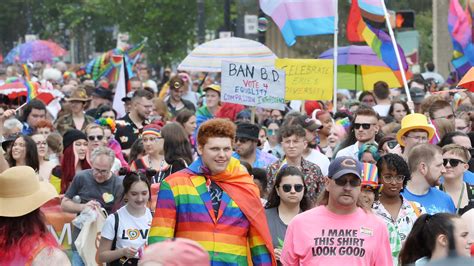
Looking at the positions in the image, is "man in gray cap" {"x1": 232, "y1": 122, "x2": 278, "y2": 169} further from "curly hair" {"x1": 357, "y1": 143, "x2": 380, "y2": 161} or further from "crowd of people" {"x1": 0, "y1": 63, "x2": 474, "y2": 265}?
"curly hair" {"x1": 357, "y1": 143, "x2": 380, "y2": 161}

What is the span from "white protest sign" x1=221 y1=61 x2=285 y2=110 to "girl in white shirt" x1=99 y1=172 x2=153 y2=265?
16.2 ft

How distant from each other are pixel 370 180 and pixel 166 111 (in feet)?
29.3

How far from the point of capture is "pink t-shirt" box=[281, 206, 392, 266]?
6.93 m

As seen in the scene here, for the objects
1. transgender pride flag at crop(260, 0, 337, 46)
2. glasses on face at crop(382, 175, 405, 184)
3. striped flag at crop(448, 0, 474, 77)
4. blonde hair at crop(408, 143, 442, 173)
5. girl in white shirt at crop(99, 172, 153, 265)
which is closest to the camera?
glasses on face at crop(382, 175, 405, 184)

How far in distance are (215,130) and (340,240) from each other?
1165 millimetres

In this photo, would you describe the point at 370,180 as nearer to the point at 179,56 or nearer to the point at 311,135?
the point at 311,135

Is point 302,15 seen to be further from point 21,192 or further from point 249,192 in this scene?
point 21,192

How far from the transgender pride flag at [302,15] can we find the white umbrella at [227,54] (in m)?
0.43

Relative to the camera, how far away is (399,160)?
8398 millimetres

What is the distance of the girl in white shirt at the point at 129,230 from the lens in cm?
896

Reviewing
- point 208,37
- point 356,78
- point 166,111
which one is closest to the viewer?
point 166,111

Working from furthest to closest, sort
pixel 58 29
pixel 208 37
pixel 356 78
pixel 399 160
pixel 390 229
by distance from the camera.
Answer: pixel 58 29 → pixel 208 37 → pixel 356 78 → pixel 399 160 → pixel 390 229

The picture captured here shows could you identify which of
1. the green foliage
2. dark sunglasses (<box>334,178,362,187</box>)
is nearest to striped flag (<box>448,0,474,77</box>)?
dark sunglasses (<box>334,178,362,187</box>)

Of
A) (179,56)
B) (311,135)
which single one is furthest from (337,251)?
(179,56)
